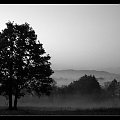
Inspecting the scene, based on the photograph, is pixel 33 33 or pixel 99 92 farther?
pixel 99 92

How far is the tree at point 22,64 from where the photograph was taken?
2520 cm

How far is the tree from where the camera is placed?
25.2 meters

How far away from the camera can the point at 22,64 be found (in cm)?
2541

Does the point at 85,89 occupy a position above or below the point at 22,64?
below

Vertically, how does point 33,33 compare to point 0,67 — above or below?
above

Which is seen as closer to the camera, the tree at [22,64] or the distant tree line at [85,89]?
the tree at [22,64]

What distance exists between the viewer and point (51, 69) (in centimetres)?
2656

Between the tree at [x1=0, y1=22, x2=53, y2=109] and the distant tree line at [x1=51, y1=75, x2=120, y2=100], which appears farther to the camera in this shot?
the distant tree line at [x1=51, y1=75, x2=120, y2=100]

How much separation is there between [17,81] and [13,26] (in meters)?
6.48

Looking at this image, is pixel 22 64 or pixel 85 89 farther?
pixel 85 89
